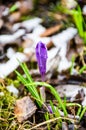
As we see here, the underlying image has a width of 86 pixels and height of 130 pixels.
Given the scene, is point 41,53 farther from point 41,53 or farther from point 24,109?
point 24,109

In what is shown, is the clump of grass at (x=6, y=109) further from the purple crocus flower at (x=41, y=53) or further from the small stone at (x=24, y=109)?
the purple crocus flower at (x=41, y=53)

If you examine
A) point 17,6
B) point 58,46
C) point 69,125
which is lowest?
point 69,125

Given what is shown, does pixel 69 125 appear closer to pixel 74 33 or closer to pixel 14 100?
pixel 14 100

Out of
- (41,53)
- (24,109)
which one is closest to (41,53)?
(41,53)

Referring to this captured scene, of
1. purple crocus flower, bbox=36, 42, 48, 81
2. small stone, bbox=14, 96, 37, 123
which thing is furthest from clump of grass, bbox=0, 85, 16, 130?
purple crocus flower, bbox=36, 42, 48, 81

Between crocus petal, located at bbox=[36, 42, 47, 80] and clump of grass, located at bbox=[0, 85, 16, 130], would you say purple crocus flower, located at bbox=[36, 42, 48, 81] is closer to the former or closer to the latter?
crocus petal, located at bbox=[36, 42, 47, 80]

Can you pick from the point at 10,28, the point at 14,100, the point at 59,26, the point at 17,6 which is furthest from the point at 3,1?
the point at 14,100

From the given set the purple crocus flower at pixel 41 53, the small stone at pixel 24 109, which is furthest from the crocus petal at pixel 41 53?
the small stone at pixel 24 109

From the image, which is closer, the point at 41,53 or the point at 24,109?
the point at 41,53
